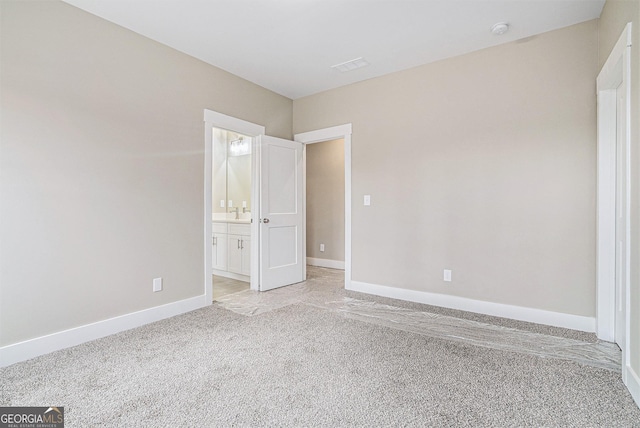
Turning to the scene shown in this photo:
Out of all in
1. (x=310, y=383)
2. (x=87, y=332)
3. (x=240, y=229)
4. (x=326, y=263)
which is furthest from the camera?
(x=326, y=263)

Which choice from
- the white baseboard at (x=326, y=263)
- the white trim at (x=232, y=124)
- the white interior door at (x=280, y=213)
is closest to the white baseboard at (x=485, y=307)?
the white interior door at (x=280, y=213)

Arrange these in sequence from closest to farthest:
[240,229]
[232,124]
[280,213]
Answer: [232,124] < [280,213] < [240,229]

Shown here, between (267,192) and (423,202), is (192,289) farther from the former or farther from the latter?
(423,202)

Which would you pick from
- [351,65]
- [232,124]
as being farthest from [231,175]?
[351,65]

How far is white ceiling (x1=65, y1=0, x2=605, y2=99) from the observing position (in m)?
2.51

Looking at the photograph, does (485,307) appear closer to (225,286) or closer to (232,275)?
(225,286)

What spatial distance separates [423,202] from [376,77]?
1.65m

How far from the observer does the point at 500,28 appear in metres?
2.79

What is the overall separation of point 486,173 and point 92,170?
3592 millimetres

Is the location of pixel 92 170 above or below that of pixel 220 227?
above

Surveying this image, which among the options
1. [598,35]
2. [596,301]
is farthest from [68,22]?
[596,301]

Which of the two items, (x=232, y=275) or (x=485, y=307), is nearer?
(x=485, y=307)

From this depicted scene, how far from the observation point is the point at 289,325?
114 inches

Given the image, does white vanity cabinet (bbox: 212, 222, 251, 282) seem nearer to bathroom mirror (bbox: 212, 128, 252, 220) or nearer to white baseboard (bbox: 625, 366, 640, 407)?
bathroom mirror (bbox: 212, 128, 252, 220)
